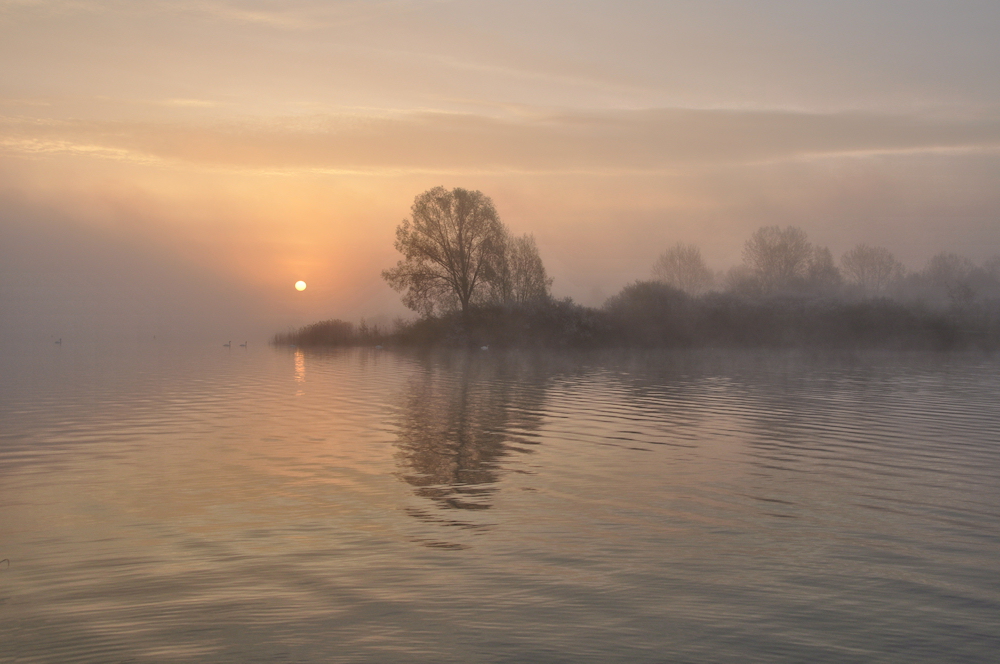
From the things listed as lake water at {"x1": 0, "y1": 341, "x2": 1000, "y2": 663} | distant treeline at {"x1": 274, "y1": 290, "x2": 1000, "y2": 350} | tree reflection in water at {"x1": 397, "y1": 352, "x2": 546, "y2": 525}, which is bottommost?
tree reflection in water at {"x1": 397, "y1": 352, "x2": 546, "y2": 525}

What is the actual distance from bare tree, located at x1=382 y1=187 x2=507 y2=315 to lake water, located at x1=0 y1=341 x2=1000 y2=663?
48.9 meters

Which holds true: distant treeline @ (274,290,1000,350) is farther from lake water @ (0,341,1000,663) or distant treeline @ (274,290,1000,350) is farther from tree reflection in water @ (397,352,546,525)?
lake water @ (0,341,1000,663)

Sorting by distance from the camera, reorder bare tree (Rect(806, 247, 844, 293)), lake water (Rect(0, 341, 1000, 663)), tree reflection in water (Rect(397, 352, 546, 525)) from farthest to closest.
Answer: bare tree (Rect(806, 247, 844, 293)) → tree reflection in water (Rect(397, 352, 546, 525)) → lake water (Rect(0, 341, 1000, 663))

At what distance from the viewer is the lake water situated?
5.46 metres

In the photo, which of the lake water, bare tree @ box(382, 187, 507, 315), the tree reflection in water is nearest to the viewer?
the lake water

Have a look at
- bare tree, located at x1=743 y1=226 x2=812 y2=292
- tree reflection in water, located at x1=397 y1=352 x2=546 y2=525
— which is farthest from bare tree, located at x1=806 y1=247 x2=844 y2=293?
tree reflection in water, located at x1=397 y1=352 x2=546 y2=525

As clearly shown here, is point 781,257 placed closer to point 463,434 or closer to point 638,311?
point 638,311

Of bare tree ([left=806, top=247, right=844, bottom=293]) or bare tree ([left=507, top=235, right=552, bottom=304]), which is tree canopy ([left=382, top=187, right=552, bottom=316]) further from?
bare tree ([left=806, top=247, right=844, bottom=293])

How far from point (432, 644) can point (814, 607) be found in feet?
9.87

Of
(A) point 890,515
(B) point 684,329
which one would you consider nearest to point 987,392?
(A) point 890,515

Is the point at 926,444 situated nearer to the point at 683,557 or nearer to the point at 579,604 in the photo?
the point at 683,557

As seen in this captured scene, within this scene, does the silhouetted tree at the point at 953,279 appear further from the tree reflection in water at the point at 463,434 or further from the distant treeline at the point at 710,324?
the tree reflection in water at the point at 463,434

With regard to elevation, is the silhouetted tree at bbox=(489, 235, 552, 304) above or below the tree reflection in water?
above

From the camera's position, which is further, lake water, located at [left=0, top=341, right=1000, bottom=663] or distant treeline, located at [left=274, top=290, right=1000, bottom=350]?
distant treeline, located at [left=274, top=290, right=1000, bottom=350]
